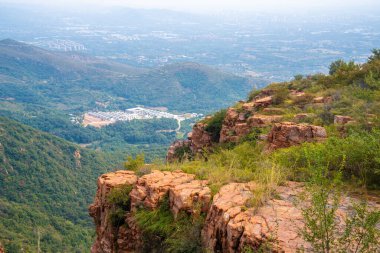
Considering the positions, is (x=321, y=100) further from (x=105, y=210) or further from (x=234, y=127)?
(x=105, y=210)

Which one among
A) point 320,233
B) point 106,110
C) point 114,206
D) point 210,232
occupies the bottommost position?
point 106,110

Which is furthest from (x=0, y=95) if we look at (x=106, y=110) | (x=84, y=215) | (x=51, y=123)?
(x=84, y=215)

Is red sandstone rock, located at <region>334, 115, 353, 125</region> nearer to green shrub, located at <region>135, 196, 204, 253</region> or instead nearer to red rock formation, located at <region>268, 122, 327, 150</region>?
red rock formation, located at <region>268, 122, 327, 150</region>

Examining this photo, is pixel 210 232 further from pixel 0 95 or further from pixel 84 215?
pixel 0 95

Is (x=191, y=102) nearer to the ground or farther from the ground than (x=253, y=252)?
nearer to the ground

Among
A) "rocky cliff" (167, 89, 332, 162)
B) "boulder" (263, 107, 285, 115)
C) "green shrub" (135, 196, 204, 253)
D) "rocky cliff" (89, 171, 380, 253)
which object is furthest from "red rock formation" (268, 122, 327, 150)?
"green shrub" (135, 196, 204, 253)

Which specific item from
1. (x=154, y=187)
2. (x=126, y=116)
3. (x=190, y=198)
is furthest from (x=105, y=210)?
(x=126, y=116)
